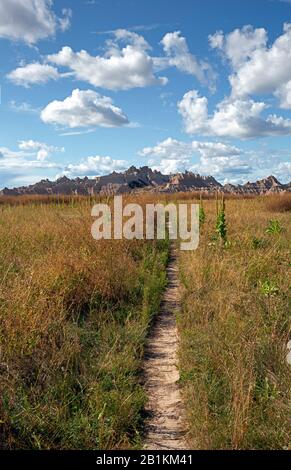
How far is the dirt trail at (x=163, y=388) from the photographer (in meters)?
3.08

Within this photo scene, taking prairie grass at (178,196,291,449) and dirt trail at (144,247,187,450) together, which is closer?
prairie grass at (178,196,291,449)

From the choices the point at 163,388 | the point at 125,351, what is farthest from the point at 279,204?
the point at 163,388

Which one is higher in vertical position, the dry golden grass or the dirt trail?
the dry golden grass

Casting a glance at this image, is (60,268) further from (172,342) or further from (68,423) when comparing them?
(68,423)

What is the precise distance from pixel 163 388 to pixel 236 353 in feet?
2.41

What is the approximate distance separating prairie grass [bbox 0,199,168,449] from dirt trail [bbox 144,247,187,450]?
118 millimetres

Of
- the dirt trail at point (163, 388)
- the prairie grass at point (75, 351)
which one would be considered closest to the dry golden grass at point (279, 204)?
the prairie grass at point (75, 351)

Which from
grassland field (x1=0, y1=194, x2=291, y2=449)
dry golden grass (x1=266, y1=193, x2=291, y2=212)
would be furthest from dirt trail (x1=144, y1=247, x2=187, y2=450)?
dry golden grass (x1=266, y1=193, x2=291, y2=212)

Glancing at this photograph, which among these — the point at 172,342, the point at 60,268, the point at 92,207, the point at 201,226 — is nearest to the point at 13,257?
the point at 60,268

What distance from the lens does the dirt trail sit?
3082 millimetres

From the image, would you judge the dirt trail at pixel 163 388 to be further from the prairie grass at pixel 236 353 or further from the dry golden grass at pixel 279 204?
the dry golden grass at pixel 279 204

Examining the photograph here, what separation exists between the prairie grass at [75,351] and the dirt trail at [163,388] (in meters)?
0.12

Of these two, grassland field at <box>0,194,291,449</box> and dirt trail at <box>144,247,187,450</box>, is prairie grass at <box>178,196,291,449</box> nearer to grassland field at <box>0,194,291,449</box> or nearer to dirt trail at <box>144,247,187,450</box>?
grassland field at <box>0,194,291,449</box>

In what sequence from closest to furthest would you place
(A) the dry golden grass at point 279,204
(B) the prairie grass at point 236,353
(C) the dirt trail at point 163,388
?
(B) the prairie grass at point 236,353 → (C) the dirt trail at point 163,388 → (A) the dry golden grass at point 279,204
